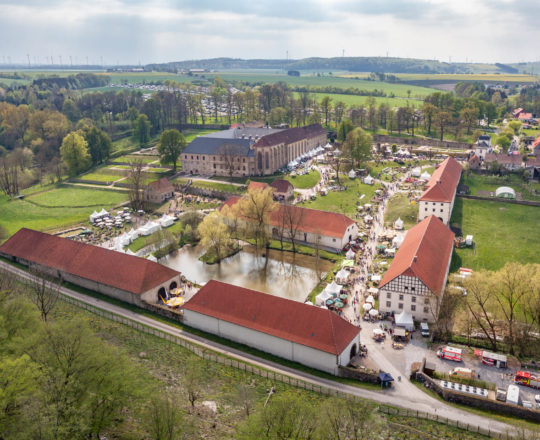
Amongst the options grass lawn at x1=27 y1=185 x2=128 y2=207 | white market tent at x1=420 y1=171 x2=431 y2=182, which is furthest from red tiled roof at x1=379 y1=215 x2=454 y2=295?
grass lawn at x1=27 y1=185 x2=128 y2=207

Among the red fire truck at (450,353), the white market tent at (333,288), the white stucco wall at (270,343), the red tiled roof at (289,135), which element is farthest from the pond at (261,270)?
the red tiled roof at (289,135)

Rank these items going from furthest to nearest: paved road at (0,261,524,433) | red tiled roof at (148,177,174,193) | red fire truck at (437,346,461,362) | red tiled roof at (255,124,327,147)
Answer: red tiled roof at (255,124,327,147)
red tiled roof at (148,177,174,193)
red fire truck at (437,346,461,362)
paved road at (0,261,524,433)

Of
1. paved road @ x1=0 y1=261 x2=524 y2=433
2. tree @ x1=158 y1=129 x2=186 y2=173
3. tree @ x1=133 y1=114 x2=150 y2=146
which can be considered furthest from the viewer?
tree @ x1=133 y1=114 x2=150 y2=146

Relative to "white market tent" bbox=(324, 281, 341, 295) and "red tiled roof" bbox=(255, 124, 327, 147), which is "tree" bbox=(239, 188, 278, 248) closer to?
"white market tent" bbox=(324, 281, 341, 295)

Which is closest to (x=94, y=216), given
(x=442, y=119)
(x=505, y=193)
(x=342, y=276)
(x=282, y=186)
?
(x=282, y=186)

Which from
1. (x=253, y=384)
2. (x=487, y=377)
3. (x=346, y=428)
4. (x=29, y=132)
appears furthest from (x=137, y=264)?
(x=29, y=132)
